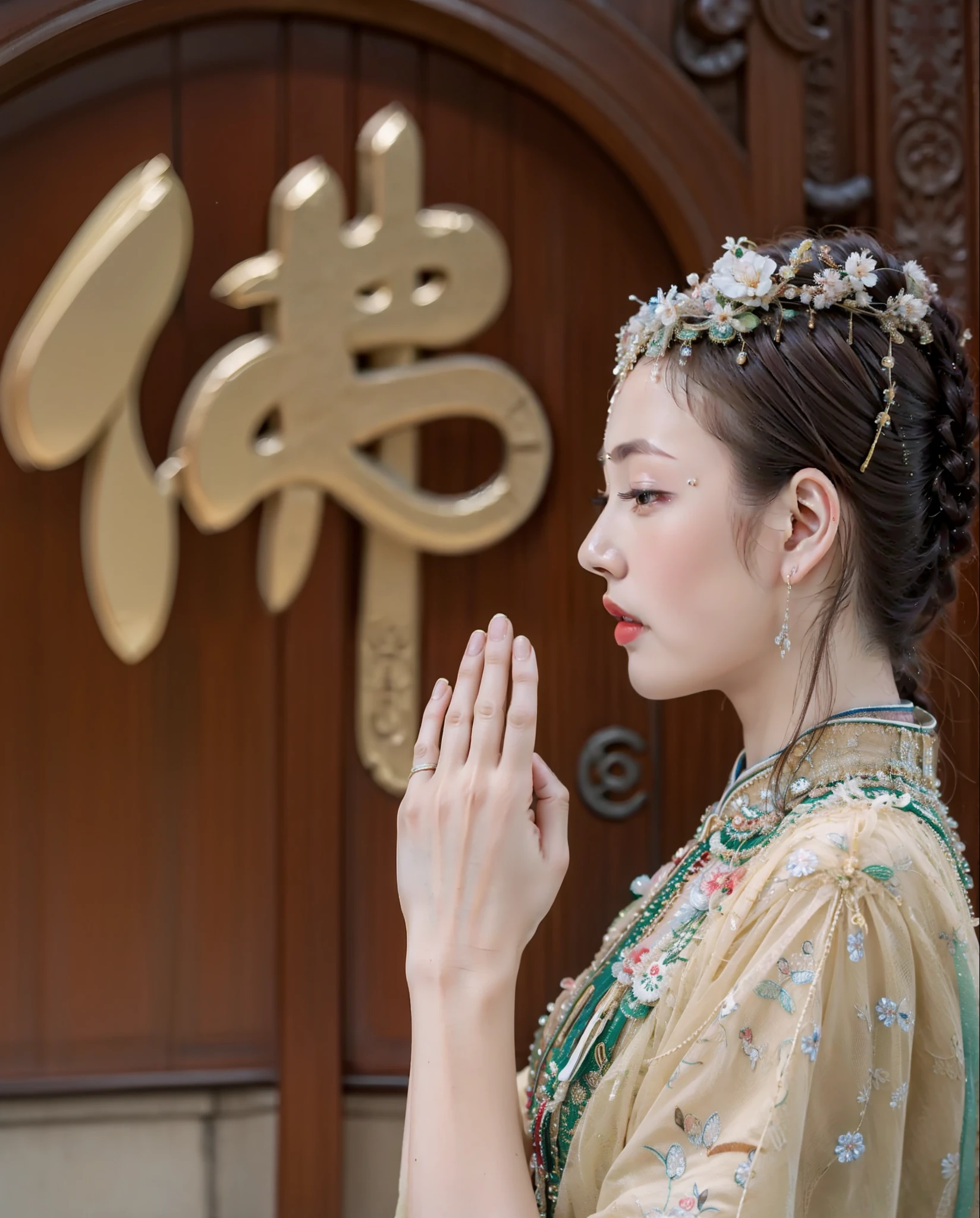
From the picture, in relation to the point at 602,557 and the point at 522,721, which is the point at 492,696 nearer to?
→ the point at 522,721

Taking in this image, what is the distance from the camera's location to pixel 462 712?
877mm

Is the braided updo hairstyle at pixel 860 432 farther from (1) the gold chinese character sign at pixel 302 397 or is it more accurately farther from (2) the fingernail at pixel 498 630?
(1) the gold chinese character sign at pixel 302 397

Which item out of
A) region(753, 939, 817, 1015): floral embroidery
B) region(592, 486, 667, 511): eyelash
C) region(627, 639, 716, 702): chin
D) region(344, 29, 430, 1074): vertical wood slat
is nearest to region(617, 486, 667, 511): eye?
region(592, 486, 667, 511): eyelash

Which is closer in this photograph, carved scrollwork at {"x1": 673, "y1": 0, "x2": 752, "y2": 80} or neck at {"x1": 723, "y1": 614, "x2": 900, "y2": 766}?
neck at {"x1": 723, "y1": 614, "x2": 900, "y2": 766}

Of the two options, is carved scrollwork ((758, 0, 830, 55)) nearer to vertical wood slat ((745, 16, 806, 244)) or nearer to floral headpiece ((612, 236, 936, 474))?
vertical wood slat ((745, 16, 806, 244))

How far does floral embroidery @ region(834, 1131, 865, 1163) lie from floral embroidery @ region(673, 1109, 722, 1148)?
3.1 inches

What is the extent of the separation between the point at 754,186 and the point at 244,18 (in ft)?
1.99

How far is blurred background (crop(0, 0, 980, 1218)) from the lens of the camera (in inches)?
52.2

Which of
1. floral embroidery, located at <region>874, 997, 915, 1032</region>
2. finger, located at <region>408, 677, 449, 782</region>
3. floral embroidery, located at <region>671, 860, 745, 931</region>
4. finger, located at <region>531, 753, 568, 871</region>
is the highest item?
finger, located at <region>408, 677, 449, 782</region>

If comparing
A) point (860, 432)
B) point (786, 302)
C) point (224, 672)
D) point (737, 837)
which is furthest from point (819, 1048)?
point (224, 672)

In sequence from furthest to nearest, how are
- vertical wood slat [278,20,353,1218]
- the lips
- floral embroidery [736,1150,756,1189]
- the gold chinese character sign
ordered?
vertical wood slat [278,20,353,1218] → the gold chinese character sign → the lips → floral embroidery [736,1150,756,1189]

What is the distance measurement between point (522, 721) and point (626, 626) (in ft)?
0.44

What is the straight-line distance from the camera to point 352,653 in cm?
140

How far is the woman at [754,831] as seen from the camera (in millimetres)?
761
